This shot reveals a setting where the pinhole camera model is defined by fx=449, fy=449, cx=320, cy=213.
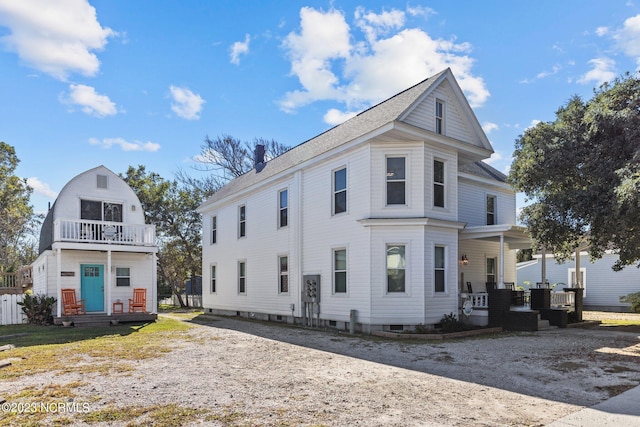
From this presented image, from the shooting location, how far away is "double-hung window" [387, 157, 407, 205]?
1443 centimetres

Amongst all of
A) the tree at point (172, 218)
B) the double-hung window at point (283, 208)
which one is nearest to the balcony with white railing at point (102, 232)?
the double-hung window at point (283, 208)

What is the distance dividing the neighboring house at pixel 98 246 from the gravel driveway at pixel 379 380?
8.39m

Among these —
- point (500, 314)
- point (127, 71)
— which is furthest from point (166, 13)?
point (500, 314)

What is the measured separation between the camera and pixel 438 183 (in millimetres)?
14914

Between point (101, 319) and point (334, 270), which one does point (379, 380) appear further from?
point (101, 319)

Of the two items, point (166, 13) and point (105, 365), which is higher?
point (166, 13)

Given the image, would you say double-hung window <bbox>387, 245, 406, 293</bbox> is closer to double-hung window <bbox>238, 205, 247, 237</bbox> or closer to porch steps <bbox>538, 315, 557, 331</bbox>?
porch steps <bbox>538, 315, 557, 331</bbox>

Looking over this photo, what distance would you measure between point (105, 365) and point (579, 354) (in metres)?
10.1

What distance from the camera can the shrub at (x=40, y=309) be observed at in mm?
17469

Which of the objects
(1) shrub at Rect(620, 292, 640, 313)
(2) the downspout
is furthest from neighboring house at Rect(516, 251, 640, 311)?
(2) the downspout

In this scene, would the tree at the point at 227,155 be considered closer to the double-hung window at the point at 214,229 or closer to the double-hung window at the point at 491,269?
the double-hung window at the point at 214,229

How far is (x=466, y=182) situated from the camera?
18.6 meters

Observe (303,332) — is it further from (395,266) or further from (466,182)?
(466,182)

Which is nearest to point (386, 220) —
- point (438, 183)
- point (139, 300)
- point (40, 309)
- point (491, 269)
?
point (438, 183)
